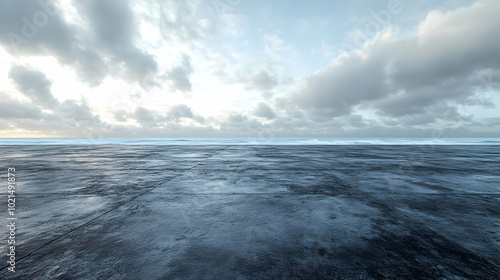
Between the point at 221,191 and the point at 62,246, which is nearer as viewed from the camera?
the point at 62,246

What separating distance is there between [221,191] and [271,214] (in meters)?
1.93

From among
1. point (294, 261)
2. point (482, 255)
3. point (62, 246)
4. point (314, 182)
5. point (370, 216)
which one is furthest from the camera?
point (314, 182)

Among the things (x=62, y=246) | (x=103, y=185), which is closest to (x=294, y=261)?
(x=62, y=246)

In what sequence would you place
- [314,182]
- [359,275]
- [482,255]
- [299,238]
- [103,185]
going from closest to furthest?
[359,275]
[482,255]
[299,238]
[103,185]
[314,182]

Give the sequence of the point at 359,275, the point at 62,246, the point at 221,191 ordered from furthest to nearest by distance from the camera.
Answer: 1. the point at 221,191
2. the point at 62,246
3. the point at 359,275

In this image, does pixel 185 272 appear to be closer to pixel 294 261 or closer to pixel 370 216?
pixel 294 261

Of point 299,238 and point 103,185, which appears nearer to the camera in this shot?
point 299,238

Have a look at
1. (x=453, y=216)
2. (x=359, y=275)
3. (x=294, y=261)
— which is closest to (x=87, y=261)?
(x=294, y=261)

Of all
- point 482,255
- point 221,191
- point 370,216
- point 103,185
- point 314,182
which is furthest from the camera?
point 314,182

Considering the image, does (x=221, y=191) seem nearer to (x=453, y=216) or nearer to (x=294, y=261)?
(x=294, y=261)

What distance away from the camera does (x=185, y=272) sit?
202 cm

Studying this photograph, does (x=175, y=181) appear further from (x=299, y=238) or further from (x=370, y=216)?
(x=370, y=216)

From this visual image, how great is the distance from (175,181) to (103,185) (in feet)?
6.27

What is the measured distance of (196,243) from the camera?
8.52 feet
